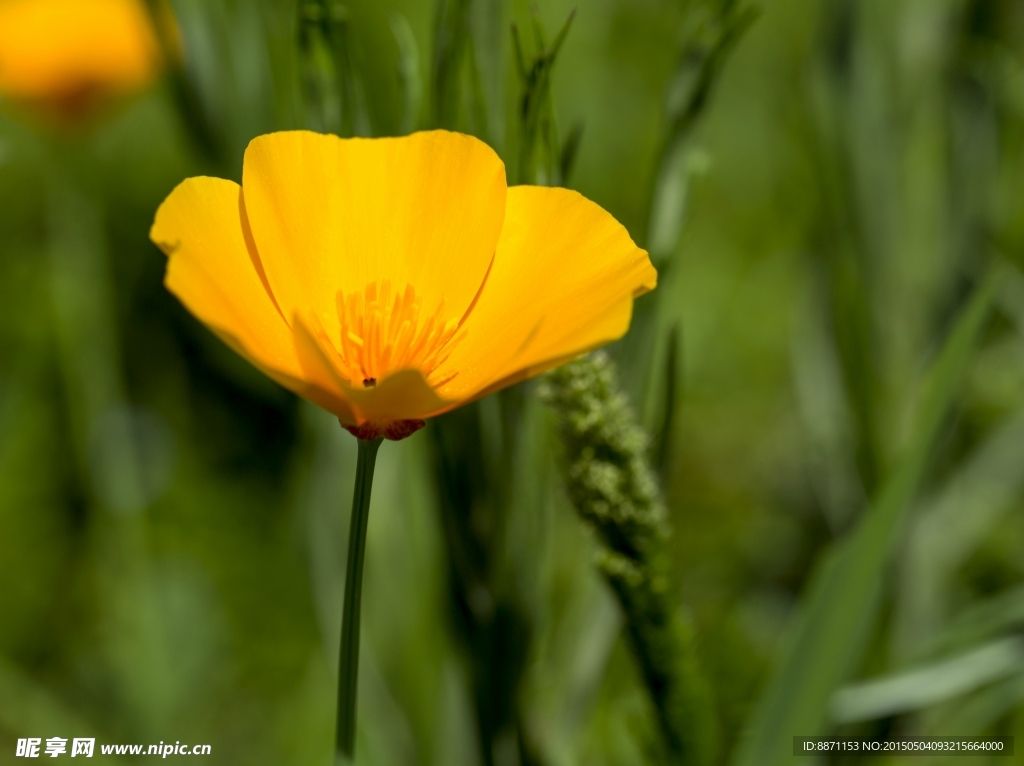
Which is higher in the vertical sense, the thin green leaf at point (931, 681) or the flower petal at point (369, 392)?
the flower petal at point (369, 392)

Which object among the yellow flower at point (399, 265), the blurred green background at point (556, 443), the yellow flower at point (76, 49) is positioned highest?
the yellow flower at point (399, 265)

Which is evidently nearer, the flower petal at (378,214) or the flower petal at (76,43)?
the flower petal at (378,214)

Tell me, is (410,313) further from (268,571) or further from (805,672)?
(268,571)

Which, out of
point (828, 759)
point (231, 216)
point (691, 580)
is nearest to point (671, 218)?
point (231, 216)

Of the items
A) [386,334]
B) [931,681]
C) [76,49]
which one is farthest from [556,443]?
[76,49]

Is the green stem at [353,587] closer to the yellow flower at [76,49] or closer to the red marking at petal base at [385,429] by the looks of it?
the red marking at petal base at [385,429]

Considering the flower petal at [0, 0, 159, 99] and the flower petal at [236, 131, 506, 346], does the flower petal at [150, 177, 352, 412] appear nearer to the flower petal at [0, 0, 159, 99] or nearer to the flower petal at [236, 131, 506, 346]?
the flower petal at [236, 131, 506, 346]

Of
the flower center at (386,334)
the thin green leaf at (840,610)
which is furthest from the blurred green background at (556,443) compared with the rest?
the flower center at (386,334)

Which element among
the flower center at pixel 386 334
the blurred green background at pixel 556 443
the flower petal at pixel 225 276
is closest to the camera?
the flower petal at pixel 225 276
